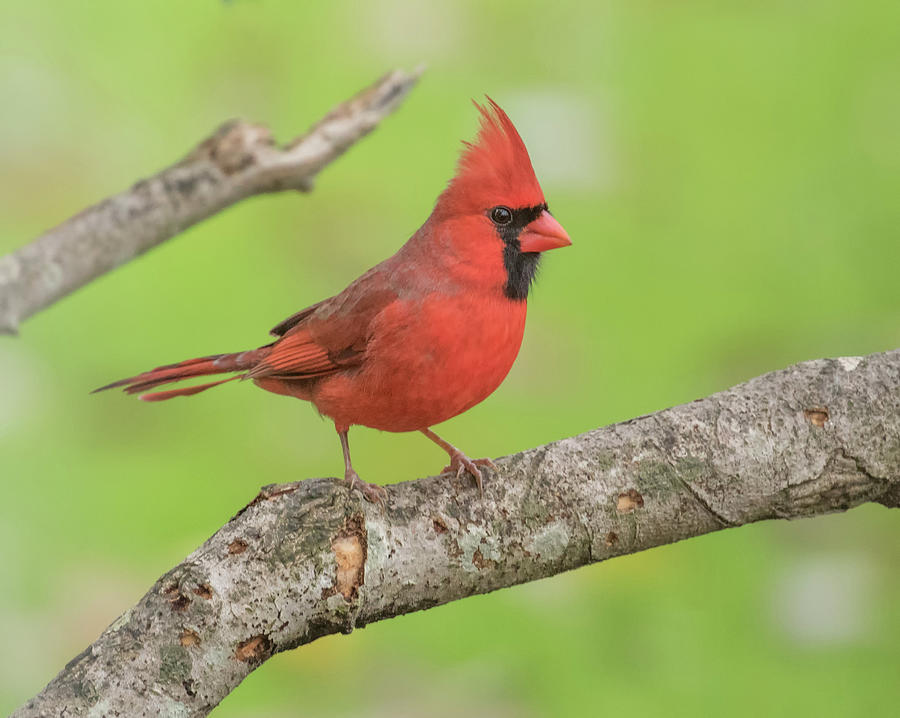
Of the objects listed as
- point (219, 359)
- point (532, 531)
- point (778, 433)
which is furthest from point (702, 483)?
point (219, 359)

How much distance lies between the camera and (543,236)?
1.83 meters

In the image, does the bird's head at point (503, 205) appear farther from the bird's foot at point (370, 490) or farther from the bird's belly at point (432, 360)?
the bird's foot at point (370, 490)

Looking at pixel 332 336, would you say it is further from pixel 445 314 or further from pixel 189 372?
pixel 189 372

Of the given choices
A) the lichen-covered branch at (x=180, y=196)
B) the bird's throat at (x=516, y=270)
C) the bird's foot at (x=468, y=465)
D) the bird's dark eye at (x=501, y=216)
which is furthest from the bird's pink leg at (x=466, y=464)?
the lichen-covered branch at (x=180, y=196)

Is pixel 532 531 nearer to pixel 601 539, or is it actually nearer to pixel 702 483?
pixel 601 539

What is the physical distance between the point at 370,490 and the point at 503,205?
581 mm

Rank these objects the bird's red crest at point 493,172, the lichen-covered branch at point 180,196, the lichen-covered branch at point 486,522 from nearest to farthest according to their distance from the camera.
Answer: the lichen-covered branch at point 486,522 < the bird's red crest at point 493,172 < the lichen-covered branch at point 180,196

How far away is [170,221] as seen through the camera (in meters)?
2.55

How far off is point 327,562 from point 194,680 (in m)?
0.23

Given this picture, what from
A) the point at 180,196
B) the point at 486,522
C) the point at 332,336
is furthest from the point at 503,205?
the point at 180,196

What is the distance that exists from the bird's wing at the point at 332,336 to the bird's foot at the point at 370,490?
11.5 inches

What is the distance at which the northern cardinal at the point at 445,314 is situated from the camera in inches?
68.3

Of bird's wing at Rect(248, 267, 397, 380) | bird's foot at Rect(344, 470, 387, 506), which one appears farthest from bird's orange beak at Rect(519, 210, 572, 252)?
bird's foot at Rect(344, 470, 387, 506)

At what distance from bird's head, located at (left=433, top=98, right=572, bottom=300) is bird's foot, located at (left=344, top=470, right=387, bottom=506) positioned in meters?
0.44
